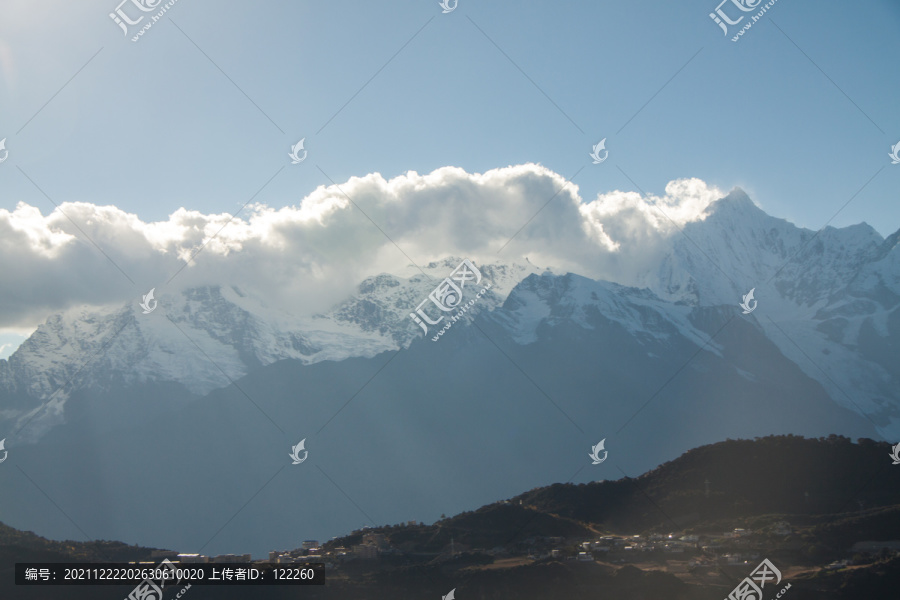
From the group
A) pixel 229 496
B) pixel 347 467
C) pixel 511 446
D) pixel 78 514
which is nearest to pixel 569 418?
pixel 511 446

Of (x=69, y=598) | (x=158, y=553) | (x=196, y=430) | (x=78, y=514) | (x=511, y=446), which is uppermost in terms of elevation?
(x=196, y=430)

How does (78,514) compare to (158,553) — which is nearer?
(158,553)

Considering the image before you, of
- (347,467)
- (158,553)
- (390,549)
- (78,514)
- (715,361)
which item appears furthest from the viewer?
(715,361)

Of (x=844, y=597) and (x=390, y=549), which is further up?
(x=390, y=549)

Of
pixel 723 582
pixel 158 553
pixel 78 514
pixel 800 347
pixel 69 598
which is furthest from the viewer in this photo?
pixel 800 347

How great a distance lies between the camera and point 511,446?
155 metres

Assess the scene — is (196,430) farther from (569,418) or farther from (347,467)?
(569,418)

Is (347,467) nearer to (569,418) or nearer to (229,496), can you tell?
(229,496)

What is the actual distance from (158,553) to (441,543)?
22016 mm

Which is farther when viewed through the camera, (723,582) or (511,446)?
(511,446)

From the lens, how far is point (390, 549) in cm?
5219

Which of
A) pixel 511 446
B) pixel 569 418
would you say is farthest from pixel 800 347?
pixel 511 446

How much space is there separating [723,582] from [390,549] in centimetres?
2274

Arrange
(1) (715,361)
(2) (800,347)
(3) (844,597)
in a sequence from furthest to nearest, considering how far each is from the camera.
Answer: (2) (800,347) < (1) (715,361) < (3) (844,597)
